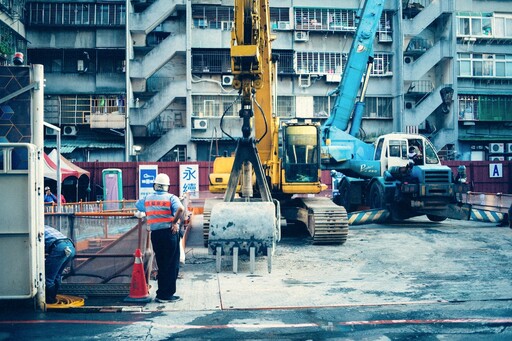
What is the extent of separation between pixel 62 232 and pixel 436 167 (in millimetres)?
12362

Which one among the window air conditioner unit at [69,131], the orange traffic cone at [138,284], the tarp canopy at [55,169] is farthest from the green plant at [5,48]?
the orange traffic cone at [138,284]

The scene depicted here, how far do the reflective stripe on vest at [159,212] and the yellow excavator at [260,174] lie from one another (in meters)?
2.12

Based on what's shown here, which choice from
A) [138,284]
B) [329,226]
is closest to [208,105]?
[329,226]

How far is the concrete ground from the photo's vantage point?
26.9ft

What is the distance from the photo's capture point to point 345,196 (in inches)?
827

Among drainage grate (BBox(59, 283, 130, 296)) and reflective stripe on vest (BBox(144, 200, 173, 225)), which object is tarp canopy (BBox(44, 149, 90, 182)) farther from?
reflective stripe on vest (BBox(144, 200, 173, 225))

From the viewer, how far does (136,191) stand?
29047mm

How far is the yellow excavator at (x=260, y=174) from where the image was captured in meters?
10.2

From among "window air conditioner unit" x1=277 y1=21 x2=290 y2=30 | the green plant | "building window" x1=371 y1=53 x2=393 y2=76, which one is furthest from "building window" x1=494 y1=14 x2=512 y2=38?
the green plant

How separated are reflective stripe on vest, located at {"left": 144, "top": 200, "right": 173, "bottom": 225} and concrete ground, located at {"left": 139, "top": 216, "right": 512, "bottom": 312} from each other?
1.21 meters

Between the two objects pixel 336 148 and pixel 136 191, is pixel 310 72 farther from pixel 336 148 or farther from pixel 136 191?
pixel 336 148

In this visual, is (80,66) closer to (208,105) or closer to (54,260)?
(208,105)

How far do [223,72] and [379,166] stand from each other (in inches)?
725

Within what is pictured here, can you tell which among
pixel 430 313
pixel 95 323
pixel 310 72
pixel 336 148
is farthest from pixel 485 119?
pixel 95 323
